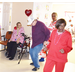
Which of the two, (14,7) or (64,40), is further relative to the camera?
(14,7)

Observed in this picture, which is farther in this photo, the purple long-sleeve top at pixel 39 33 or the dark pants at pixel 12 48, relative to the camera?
the dark pants at pixel 12 48

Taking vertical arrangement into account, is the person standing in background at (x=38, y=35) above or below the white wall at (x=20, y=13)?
below

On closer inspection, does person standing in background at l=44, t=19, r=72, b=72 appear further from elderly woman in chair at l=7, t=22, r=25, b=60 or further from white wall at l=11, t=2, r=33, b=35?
white wall at l=11, t=2, r=33, b=35

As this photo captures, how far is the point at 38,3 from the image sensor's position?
407cm

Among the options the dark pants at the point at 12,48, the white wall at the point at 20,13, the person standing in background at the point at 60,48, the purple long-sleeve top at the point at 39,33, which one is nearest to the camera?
the person standing in background at the point at 60,48

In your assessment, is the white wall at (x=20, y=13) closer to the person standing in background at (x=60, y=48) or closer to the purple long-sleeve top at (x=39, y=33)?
the purple long-sleeve top at (x=39, y=33)

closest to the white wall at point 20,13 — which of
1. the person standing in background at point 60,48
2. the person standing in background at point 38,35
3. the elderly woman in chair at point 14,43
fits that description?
the elderly woman in chair at point 14,43

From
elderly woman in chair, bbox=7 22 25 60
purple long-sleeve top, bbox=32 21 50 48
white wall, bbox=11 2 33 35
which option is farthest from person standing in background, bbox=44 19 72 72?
white wall, bbox=11 2 33 35

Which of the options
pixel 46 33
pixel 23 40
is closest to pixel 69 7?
pixel 23 40

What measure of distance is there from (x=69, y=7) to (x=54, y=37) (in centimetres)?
731

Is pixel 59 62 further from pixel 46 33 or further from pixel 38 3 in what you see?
pixel 38 3

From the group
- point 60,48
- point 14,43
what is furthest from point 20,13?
point 60,48

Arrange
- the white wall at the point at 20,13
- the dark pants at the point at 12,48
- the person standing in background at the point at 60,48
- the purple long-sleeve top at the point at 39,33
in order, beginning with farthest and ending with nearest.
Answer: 1. the white wall at the point at 20,13
2. the dark pants at the point at 12,48
3. the purple long-sleeve top at the point at 39,33
4. the person standing in background at the point at 60,48

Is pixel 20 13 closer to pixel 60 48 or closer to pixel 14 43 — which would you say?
pixel 14 43
